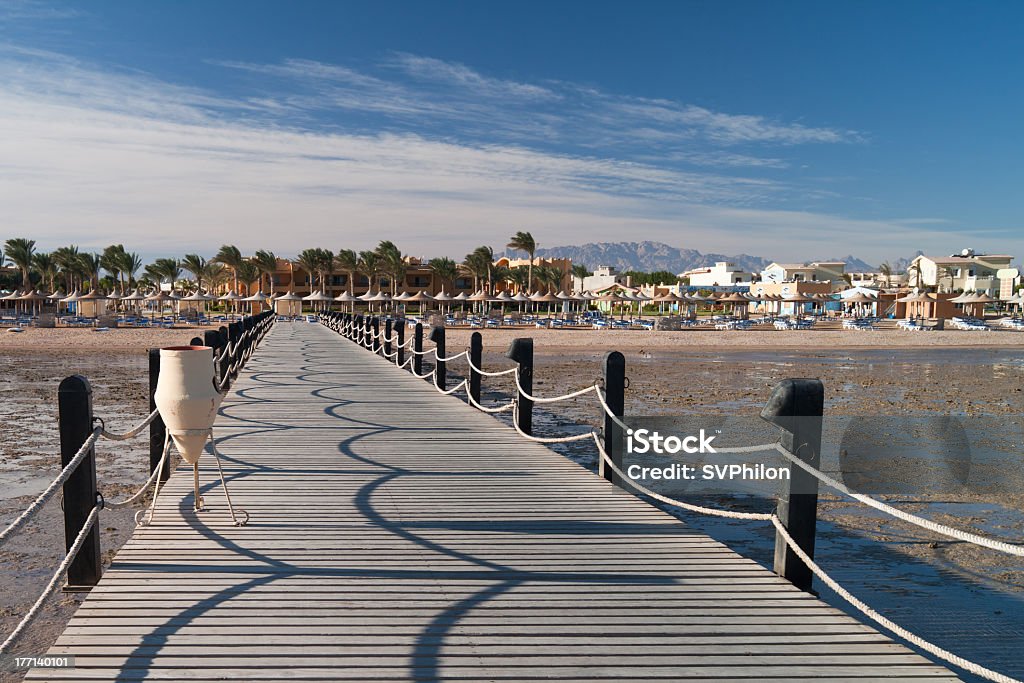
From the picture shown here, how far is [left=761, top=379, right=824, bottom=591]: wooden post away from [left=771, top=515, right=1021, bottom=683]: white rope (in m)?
0.08

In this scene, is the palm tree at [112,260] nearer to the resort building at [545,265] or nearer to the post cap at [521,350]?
the resort building at [545,265]

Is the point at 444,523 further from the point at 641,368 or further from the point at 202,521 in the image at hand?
the point at 641,368

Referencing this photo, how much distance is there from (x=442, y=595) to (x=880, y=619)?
2.10 metres

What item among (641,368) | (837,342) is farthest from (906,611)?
(837,342)

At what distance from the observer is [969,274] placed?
101 metres

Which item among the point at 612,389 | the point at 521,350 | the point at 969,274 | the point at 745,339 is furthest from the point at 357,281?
the point at 612,389

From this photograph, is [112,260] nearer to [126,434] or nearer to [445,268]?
[445,268]

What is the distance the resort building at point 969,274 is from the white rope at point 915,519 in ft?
340

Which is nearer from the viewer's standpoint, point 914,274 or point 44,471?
point 44,471

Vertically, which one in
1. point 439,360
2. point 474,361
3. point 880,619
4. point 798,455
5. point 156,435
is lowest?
point 156,435

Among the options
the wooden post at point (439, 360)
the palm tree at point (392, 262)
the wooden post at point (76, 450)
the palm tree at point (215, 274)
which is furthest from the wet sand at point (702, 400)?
the palm tree at point (215, 274)

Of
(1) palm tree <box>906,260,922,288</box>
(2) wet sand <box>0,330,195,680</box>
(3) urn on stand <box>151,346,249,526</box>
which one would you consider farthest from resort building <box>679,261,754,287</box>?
(3) urn on stand <box>151,346,249,526</box>

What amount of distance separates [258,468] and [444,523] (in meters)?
2.47

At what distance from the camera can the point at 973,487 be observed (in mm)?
9633
